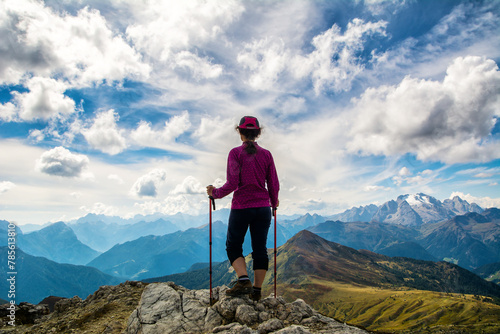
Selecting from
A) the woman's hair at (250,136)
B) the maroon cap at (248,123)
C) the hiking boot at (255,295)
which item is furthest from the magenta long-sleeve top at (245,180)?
the hiking boot at (255,295)

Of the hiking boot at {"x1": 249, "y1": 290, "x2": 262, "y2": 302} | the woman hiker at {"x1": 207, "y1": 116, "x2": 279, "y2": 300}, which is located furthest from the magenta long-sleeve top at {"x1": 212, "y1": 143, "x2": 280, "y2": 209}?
the hiking boot at {"x1": 249, "y1": 290, "x2": 262, "y2": 302}

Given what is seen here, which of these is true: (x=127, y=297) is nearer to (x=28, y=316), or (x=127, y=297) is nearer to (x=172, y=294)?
(x=172, y=294)

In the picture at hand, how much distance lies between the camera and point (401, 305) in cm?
19325

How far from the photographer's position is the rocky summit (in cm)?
719

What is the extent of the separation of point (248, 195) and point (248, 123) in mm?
2317

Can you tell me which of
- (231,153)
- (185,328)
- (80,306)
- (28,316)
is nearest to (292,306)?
(185,328)

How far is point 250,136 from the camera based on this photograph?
8094 mm

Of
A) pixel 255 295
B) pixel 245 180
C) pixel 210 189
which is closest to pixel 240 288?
pixel 255 295

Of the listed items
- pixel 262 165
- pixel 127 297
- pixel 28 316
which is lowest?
pixel 28 316

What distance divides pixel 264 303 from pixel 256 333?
205 centimetres

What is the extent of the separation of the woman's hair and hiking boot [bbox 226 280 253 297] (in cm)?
445

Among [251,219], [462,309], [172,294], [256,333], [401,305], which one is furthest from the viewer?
[401,305]

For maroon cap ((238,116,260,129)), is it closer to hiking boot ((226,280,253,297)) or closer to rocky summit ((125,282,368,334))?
hiking boot ((226,280,253,297))

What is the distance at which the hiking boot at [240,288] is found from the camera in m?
8.41
